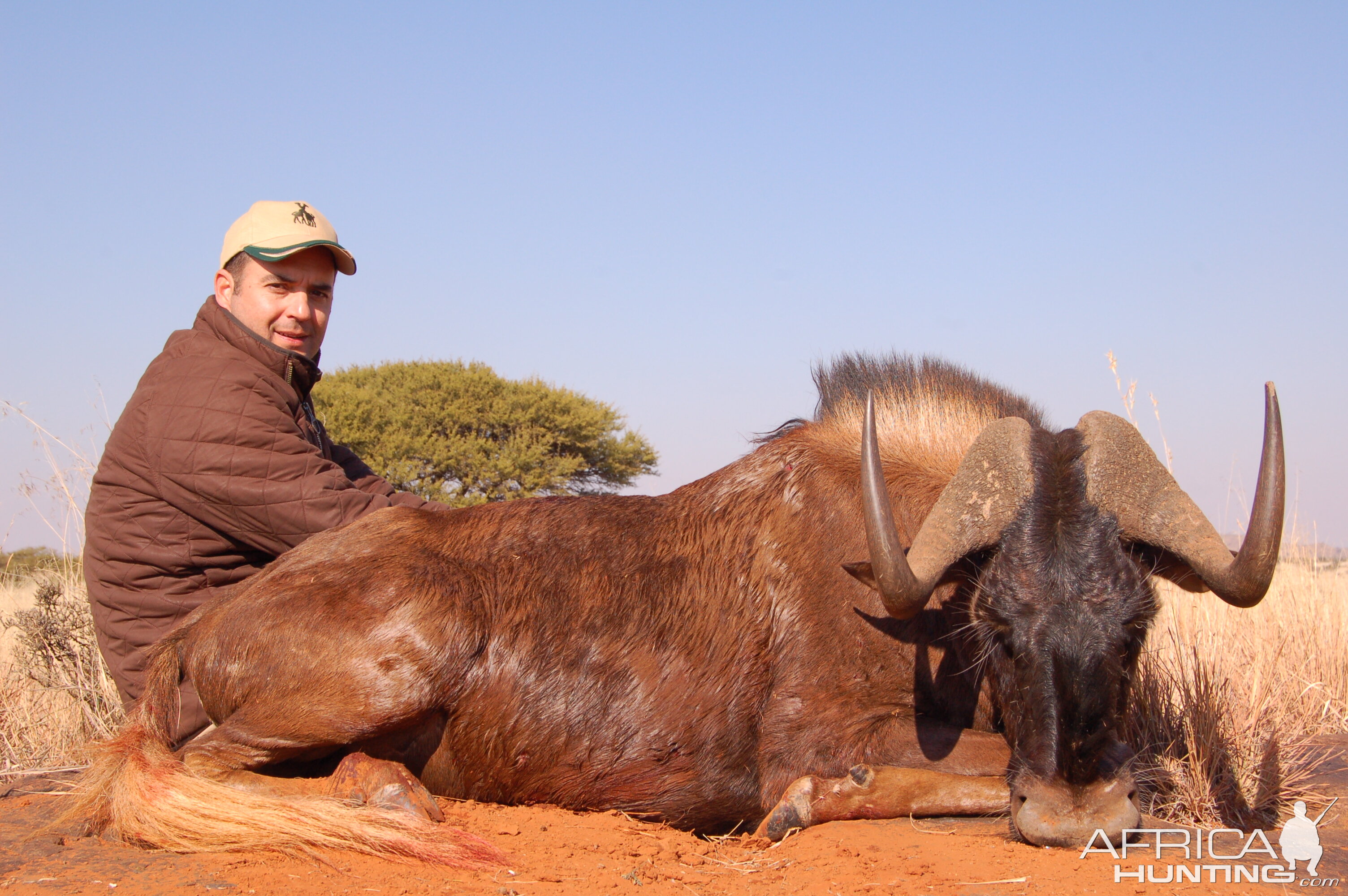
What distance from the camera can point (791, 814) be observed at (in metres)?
3.82

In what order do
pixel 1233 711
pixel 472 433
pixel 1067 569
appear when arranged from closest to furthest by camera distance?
1. pixel 1067 569
2. pixel 1233 711
3. pixel 472 433

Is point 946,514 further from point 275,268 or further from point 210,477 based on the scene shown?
point 275,268

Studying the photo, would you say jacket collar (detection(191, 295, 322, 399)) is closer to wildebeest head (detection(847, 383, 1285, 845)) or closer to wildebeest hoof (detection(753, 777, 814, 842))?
wildebeest head (detection(847, 383, 1285, 845))

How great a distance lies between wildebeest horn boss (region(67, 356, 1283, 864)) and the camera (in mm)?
3428

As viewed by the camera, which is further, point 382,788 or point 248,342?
point 248,342

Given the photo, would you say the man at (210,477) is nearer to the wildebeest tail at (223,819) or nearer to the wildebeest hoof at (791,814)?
the wildebeest tail at (223,819)

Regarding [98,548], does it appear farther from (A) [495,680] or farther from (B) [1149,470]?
(B) [1149,470]

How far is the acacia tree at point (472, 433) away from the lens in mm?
20594

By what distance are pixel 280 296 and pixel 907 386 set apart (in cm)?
326

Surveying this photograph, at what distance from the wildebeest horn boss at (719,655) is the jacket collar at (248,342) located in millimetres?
1018

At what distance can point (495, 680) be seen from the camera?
4043mm

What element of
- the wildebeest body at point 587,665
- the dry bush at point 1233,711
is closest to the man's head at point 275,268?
the wildebeest body at point 587,665

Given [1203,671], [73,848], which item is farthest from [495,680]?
[1203,671]

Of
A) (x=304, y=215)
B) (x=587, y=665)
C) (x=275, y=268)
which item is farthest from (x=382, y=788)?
(x=304, y=215)
